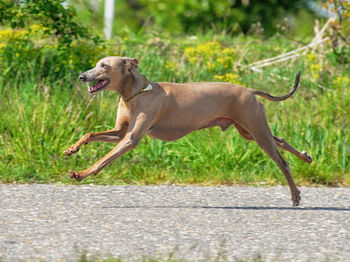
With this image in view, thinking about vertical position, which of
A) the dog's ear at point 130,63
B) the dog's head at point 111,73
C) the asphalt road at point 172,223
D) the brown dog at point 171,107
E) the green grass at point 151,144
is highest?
the dog's ear at point 130,63

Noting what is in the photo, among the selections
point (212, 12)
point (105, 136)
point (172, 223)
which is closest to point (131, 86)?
point (105, 136)

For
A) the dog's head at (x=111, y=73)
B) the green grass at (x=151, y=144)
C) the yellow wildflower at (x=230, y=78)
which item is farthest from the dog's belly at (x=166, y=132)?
the yellow wildflower at (x=230, y=78)

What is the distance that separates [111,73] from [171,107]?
68cm

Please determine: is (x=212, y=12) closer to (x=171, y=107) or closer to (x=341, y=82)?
(x=341, y=82)

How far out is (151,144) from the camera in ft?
29.6

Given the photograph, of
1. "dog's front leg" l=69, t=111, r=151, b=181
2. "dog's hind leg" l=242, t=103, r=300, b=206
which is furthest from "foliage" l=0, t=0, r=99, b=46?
"dog's hind leg" l=242, t=103, r=300, b=206

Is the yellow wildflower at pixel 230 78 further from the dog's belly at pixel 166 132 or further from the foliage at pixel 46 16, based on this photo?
the dog's belly at pixel 166 132

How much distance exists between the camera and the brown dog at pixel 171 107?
6590mm

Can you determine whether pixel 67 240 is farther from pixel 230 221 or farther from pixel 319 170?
pixel 319 170

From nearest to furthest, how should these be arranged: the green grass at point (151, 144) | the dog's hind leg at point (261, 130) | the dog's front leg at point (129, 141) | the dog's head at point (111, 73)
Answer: the dog's front leg at point (129, 141)
the dog's head at point (111, 73)
the dog's hind leg at point (261, 130)
the green grass at point (151, 144)

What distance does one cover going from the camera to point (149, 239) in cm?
538

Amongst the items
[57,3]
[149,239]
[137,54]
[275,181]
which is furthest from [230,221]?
[137,54]

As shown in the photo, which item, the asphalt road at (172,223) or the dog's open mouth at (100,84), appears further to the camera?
the dog's open mouth at (100,84)

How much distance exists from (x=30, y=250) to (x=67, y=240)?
14.7 inches
